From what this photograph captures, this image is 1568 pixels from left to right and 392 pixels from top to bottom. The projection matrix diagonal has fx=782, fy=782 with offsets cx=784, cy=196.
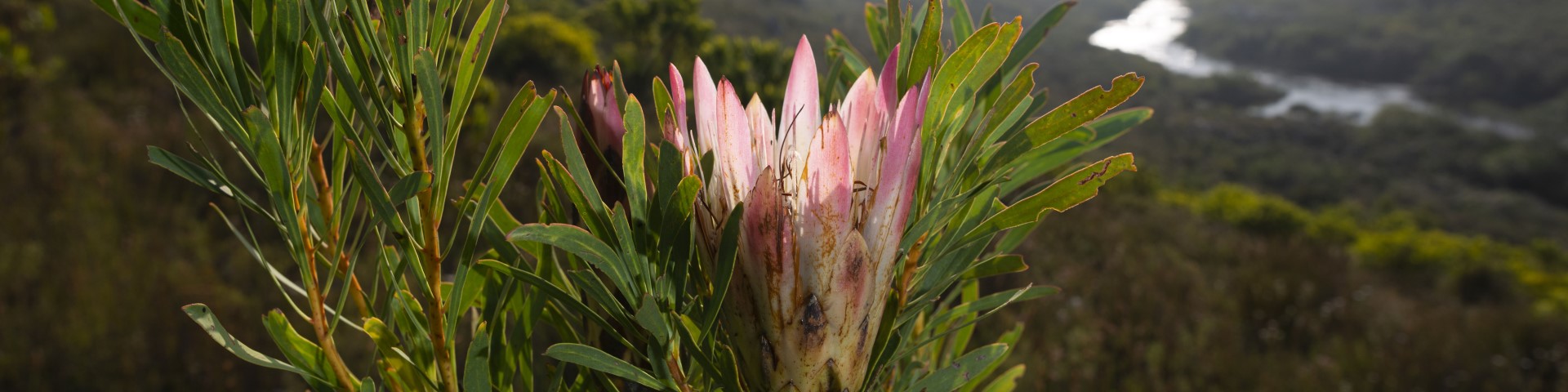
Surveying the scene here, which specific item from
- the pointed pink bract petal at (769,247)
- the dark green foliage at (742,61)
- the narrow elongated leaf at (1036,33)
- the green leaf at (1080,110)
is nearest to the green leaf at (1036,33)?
the narrow elongated leaf at (1036,33)

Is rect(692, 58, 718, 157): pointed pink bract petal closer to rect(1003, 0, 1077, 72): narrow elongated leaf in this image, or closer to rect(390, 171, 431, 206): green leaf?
rect(390, 171, 431, 206): green leaf

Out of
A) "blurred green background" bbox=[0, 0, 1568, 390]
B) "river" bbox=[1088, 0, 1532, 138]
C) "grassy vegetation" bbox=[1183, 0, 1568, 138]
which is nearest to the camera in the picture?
"blurred green background" bbox=[0, 0, 1568, 390]

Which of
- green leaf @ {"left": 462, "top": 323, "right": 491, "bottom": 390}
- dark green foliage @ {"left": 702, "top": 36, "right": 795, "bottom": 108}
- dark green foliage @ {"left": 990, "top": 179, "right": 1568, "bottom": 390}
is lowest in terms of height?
dark green foliage @ {"left": 990, "top": 179, "right": 1568, "bottom": 390}

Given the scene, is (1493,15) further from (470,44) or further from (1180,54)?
(470,44)

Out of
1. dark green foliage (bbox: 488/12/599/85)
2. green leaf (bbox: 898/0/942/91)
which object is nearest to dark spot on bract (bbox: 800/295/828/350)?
green leaf (bbox: 898/0/942/91)

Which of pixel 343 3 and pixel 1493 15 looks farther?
pixel 1493 15

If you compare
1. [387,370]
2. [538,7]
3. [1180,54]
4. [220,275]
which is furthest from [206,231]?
[1180,54]

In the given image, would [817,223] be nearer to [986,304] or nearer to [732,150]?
[732,150]
